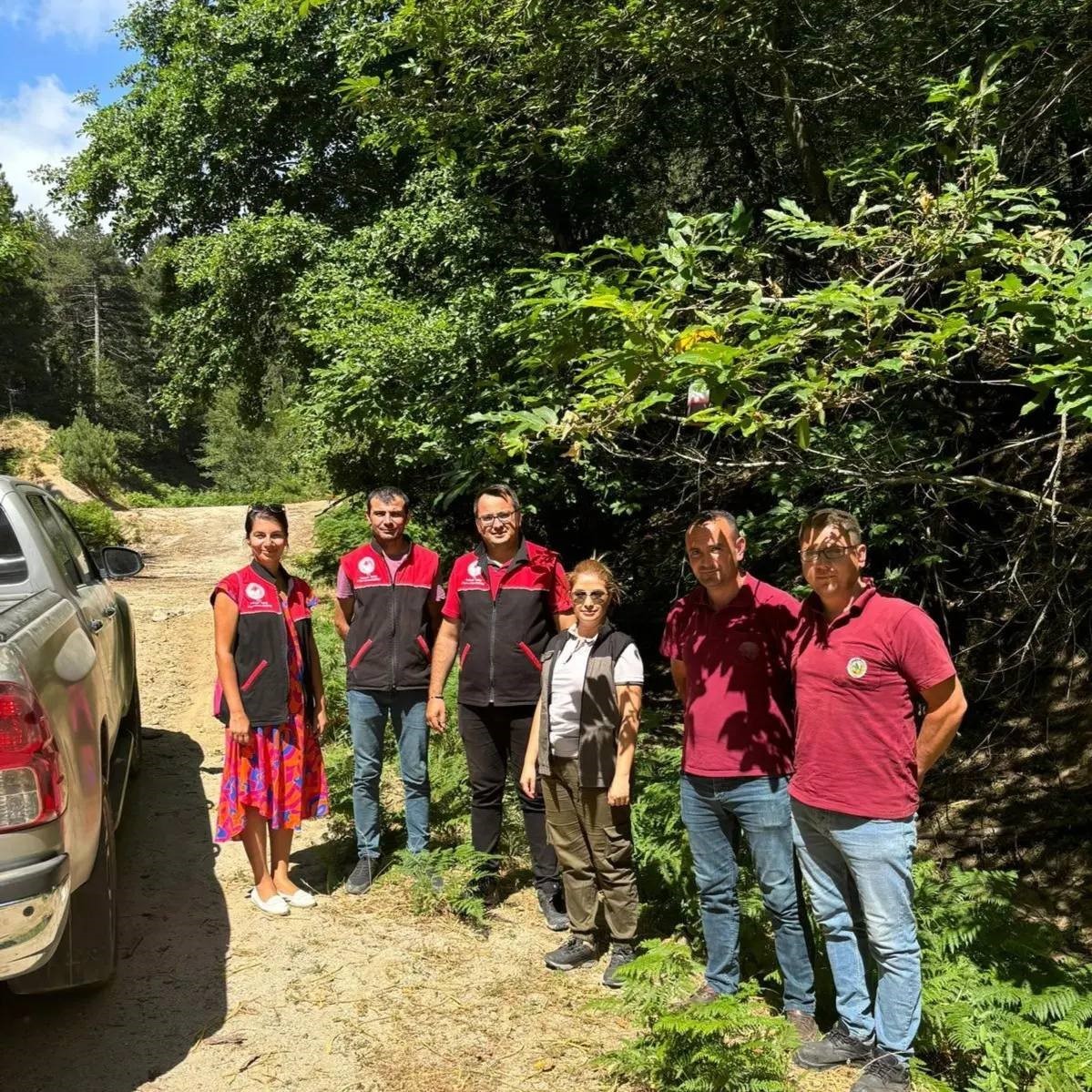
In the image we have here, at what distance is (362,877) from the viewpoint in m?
4.79

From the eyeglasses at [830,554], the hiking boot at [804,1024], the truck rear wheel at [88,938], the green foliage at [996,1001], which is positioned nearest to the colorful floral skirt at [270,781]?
the truck rear wheel at [88,938]

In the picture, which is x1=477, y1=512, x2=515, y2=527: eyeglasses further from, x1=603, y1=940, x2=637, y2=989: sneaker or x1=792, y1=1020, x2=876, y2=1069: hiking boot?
x1=792, y1=1020, x2=876, y2=1069: hiking boot

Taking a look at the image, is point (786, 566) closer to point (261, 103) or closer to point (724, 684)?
point (724, 684)

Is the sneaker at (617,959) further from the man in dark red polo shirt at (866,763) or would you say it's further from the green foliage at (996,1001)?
the green foliage at (996,1001)

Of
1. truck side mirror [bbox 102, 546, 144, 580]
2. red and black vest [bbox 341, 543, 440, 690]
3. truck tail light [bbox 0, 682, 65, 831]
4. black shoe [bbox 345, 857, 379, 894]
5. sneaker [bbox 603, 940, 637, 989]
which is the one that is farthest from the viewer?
truck side mirror [bbox 102, 546, 144, 580]

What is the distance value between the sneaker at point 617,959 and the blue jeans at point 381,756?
50.5 inches

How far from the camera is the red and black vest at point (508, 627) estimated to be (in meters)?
4.38

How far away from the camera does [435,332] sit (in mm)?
8289

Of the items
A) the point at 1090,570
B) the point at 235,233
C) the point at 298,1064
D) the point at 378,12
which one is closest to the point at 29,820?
the point at 298,1064

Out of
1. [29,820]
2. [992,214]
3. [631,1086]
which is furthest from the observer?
Answer: [992,214]

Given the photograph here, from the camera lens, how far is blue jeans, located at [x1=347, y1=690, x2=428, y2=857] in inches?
185

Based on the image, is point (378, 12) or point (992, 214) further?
point (378, 12)

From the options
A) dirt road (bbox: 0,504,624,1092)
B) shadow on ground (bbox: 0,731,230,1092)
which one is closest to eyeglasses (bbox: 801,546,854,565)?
dirt road (bbox: 0,504,624,1092)

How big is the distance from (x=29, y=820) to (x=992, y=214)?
3.84 metres
